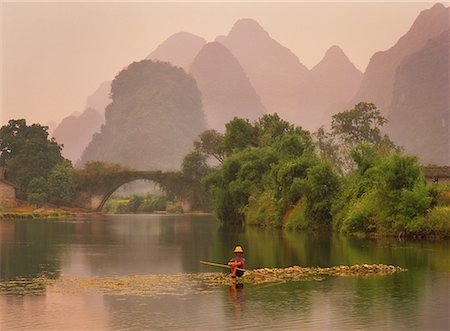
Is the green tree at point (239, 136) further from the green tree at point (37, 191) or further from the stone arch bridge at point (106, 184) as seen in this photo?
the stone arch bridge at point (106, 184)

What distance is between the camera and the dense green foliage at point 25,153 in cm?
12175

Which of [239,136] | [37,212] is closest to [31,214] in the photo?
[37,212]

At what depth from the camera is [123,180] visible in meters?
148

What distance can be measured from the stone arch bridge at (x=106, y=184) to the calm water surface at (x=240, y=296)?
95437 mm

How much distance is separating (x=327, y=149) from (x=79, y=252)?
88099mm

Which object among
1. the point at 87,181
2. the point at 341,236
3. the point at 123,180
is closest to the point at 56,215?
the point at 87,181

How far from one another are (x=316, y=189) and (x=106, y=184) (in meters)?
87.4

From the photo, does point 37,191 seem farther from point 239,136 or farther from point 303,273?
point 303,273

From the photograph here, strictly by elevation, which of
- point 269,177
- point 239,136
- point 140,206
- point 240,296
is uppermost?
point 239,136

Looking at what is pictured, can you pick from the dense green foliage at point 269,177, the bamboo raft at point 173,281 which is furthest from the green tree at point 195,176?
the bamboo raft at point 173,281

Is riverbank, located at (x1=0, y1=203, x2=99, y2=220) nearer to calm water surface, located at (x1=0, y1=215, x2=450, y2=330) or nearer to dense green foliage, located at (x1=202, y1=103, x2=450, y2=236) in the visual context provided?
dense green foliage, located at (x1=202, y1=103, x2=450, y2=236)

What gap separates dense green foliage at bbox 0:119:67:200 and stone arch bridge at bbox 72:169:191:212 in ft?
43.5

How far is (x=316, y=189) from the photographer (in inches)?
2427

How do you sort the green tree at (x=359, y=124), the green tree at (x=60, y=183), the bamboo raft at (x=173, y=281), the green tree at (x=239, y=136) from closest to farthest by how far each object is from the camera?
the bamboo raft at (x=173, y=281) → the green tree at (x=239, y=136) → the green tree at (x=60, y=183) → the green tree at (x=359, y=124)
